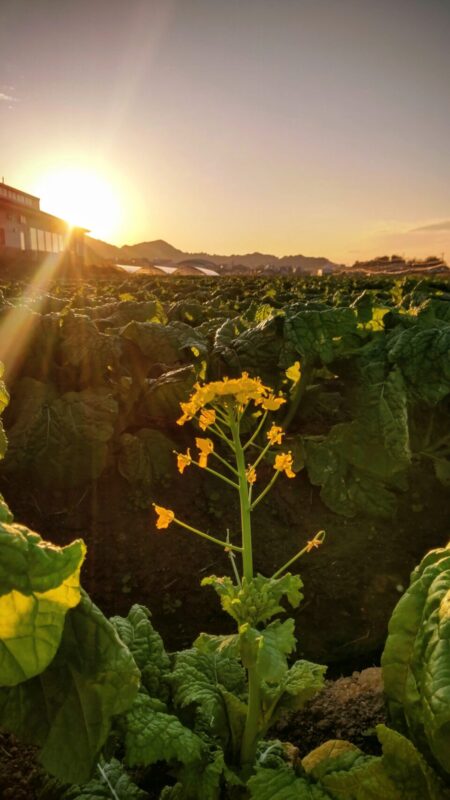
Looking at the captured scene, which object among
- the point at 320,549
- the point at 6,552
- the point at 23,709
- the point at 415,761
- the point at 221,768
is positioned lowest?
the point at 320,549

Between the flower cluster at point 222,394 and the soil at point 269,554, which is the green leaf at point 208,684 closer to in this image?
the soil at point 269,554

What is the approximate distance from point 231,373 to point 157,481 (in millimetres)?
822

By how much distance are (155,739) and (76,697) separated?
577 millimetres

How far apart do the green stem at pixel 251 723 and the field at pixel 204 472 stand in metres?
1.35

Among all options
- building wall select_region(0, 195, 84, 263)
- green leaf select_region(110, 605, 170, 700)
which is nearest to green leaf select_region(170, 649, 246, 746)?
green leaf select_region(110, 605, 170, 700)

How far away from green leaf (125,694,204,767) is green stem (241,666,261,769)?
14 centimetres

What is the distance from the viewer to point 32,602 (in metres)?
0.86

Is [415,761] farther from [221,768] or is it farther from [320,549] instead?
[320,549]

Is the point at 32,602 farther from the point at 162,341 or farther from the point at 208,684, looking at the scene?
the point at 162,341

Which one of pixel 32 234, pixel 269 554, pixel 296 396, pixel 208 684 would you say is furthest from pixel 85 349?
pixel 32 234

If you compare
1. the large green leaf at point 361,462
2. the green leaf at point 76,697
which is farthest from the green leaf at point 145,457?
the green leaf at point 76,697

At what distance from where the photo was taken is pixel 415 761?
1.25 m

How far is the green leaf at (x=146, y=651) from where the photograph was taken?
1719 mm

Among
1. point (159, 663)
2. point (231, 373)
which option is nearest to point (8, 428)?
point (231, 373)
